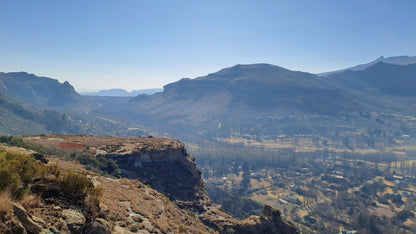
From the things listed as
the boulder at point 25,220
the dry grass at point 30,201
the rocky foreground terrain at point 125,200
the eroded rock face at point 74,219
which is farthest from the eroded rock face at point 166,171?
the boulder at point 25,220

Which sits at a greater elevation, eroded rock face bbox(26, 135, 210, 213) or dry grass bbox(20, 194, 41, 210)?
dry grass bbox(20, 194, 41, 210)

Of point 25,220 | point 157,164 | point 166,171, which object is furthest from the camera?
point 157,164

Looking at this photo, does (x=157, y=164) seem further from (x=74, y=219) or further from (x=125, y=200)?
(x=74, y=219)

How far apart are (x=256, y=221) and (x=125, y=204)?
14.0m

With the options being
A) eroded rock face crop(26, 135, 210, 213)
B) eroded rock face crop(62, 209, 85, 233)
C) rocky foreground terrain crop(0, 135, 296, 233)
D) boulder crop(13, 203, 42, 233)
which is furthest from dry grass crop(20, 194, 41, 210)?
eroded rock face crop(26, 135, 210, 213)

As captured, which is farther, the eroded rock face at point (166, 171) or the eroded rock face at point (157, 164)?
the eroded rock face at point (166, 171)

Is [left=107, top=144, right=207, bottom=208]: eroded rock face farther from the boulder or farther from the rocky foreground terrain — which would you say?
the boulder

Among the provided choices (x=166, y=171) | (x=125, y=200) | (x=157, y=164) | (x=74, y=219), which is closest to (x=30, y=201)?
(x=74, y=219)

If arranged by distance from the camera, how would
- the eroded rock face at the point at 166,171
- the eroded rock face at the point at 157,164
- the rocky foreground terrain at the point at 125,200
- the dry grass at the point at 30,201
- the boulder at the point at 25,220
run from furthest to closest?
1. the eroded rock face at the point at 166,171
2. the eroded rock face at the point at 157,164
3. the rocky foreground terrain at the point at 125,200
4. the dry grass at the point at 30,201
5. the boulder at the point at 25,220

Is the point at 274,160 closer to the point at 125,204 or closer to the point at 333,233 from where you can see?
the point at 333,233

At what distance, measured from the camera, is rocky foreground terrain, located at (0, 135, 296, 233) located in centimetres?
823

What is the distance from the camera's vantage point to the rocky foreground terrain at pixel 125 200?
8234mm

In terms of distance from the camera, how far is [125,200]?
51.8 feet

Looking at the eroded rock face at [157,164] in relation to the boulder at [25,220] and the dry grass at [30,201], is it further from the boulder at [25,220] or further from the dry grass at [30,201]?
the boulder at [25,220]
